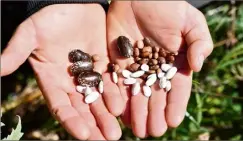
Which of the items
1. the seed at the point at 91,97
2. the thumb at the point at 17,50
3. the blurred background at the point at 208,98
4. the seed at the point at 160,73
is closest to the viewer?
the thumb at the point at 17,50

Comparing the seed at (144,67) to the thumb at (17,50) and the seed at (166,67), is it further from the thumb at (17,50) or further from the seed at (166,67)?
the thumb at (17,50)

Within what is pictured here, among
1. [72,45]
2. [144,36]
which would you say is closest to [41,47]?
[72,45]

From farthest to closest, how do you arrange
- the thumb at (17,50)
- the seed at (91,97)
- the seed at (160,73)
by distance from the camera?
the seed at (160,73) → the seed at (91,97) → the thumb at (17,50)

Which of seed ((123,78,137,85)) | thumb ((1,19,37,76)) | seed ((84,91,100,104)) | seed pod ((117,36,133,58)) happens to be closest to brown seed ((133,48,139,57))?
seed pod ((117,36,133,58))

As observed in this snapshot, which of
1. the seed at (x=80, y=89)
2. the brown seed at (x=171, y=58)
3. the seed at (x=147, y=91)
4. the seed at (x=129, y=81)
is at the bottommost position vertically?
the seed at (x=147, y=91)

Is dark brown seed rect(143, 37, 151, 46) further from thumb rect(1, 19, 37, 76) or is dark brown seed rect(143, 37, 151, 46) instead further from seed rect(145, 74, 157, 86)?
thumb rect(1, 19, 37, 76)

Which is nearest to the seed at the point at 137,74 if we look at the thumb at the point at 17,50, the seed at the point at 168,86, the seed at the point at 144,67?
the seed at the point at 144,67

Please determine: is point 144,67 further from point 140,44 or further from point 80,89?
point 80,89
